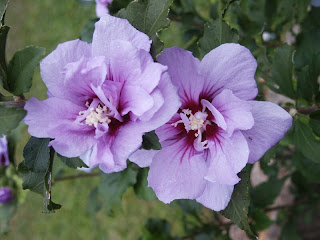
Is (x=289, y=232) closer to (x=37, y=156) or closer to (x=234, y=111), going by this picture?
(x=234, y=111)

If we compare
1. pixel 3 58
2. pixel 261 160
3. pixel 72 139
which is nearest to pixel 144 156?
pixel 72 139

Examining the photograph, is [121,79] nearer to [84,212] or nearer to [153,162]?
[153,162]

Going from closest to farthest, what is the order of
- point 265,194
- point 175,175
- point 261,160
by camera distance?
point 175,175 → point 261,160 → point 265,194

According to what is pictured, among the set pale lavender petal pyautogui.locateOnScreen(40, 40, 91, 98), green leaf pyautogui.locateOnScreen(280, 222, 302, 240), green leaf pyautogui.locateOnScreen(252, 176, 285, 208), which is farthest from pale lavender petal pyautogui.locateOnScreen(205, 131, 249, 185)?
green leaf pyautogui.locateOnScreen(280, 222, 302, 240)

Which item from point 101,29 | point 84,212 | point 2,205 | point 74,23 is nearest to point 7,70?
point 101,29

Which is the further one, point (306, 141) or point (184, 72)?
point (306, 141)

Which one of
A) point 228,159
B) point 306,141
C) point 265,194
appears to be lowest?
point 265,194

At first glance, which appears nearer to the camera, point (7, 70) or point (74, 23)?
point (7, 70)
